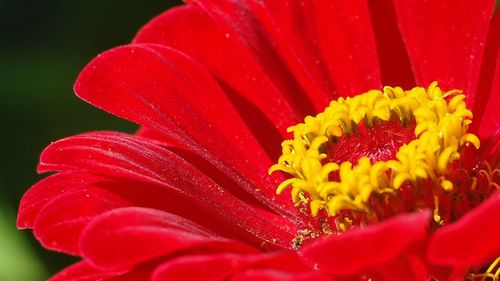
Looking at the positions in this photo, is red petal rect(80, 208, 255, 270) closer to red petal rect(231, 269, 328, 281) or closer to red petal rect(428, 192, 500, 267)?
red petal rect(231, 269, 328, 281)

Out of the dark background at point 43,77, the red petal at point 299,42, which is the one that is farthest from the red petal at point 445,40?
the dark background at point 43,77

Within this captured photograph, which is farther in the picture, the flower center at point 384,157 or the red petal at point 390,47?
the red petal at point 390,47

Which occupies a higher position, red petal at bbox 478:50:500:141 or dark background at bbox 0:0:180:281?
red petal at bbox 478:50:500:141

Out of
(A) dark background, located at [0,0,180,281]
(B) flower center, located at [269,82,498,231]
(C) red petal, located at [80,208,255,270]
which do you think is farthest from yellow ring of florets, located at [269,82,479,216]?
(A) dark background, located at [0,0,180,281]

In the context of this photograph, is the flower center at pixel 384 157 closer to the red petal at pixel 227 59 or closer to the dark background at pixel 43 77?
the red petal at pixel 227 59

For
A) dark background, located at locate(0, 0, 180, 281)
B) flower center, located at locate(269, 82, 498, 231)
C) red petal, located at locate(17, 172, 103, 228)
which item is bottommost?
dark background, located at locate(0, 0, 180, 281)

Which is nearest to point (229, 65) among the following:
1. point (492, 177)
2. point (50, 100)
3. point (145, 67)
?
point (145, 67)

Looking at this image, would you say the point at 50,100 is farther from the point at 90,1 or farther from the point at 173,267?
the point at 173,267

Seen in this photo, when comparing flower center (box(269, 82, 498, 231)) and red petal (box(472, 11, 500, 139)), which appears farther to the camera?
red petal (box(472, 11, 500, 139))
